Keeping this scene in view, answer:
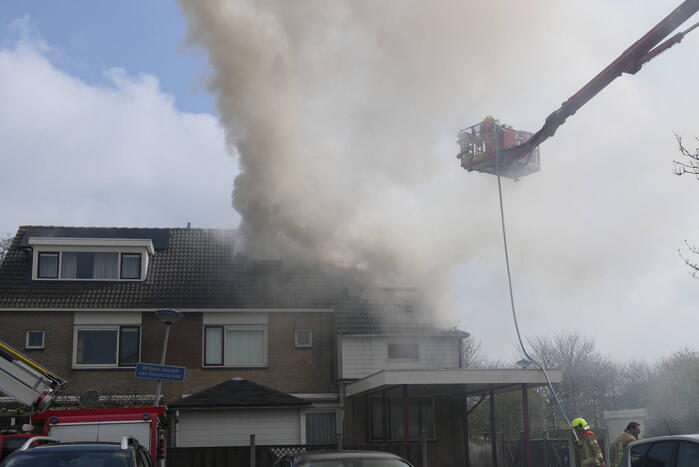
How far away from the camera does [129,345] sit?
88.0 ft

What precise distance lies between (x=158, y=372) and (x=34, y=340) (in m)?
11.3

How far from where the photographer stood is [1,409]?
23.2 metres

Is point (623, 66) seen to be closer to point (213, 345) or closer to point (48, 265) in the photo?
point (213, 345)

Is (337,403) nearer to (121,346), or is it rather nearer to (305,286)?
(305,286)

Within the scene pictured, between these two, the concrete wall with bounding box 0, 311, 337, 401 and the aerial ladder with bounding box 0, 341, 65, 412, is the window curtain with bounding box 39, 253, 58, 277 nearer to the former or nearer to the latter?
the concrete wall with bounding box 0, 311, 337, 401

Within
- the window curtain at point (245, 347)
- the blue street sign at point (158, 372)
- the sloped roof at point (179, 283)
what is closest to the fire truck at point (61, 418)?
the blue street sign at point (158, 372)

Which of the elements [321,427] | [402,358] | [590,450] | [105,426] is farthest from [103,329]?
[590,450]

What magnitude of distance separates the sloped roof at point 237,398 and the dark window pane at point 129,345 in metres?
2.37

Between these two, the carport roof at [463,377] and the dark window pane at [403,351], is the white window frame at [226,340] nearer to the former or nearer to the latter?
the dark window pane at [403,351]

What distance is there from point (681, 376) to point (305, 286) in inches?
550

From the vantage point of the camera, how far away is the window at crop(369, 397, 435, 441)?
86.5 feet

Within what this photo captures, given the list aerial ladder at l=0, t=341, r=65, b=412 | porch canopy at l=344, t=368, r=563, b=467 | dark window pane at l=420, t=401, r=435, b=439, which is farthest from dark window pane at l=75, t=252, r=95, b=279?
aerial ladder at l=0, t=341, r=65, b=412

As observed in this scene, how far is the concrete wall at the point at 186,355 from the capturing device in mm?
26156

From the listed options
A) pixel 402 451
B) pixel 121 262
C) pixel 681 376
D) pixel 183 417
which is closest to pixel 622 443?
pixel 402 451
